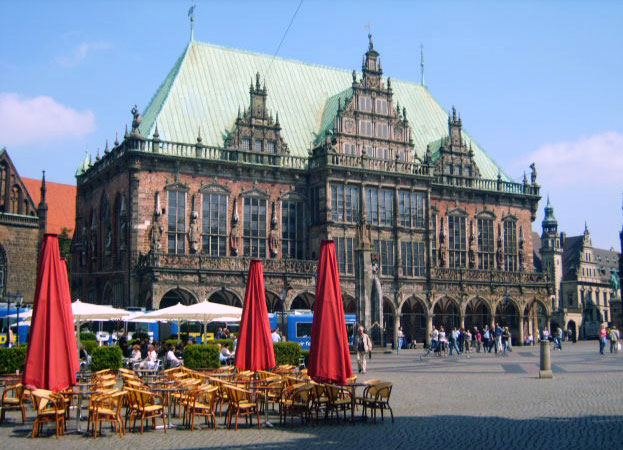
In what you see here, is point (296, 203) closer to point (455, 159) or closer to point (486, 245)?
point (455, 159)

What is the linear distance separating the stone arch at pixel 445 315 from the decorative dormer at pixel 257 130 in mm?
15815

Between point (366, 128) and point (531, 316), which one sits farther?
point (531, 316)

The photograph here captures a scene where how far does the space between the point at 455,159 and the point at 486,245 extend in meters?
6.76

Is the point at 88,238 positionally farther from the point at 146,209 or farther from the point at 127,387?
the point at 127,387

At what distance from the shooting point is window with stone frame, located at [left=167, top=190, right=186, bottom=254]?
43969 millimetres

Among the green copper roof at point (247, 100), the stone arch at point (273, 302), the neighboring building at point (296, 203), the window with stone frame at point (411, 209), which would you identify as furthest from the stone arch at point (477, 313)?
the stone arch at point (273, 302)

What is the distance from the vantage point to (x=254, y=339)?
18.1 metres

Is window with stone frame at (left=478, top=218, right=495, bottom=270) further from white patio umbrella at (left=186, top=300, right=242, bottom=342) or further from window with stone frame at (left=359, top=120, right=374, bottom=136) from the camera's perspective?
white patio umbrella at (left=186, top=300, right=242, bottom=342)

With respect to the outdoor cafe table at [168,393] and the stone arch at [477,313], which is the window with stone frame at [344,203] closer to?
the stone arch at [477,313]

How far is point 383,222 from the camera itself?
49688 millimetres

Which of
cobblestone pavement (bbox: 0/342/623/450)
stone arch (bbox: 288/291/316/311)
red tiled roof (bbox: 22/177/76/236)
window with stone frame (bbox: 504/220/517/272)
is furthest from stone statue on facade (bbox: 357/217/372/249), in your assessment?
red tiled roof (bbox: 22/177/76/236)

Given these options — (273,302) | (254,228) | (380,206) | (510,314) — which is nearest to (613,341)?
(510,314)

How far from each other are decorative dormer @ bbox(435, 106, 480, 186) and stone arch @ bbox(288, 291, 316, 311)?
14.3 metres

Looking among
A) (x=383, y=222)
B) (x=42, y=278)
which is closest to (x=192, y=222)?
(x=383, y=222)
